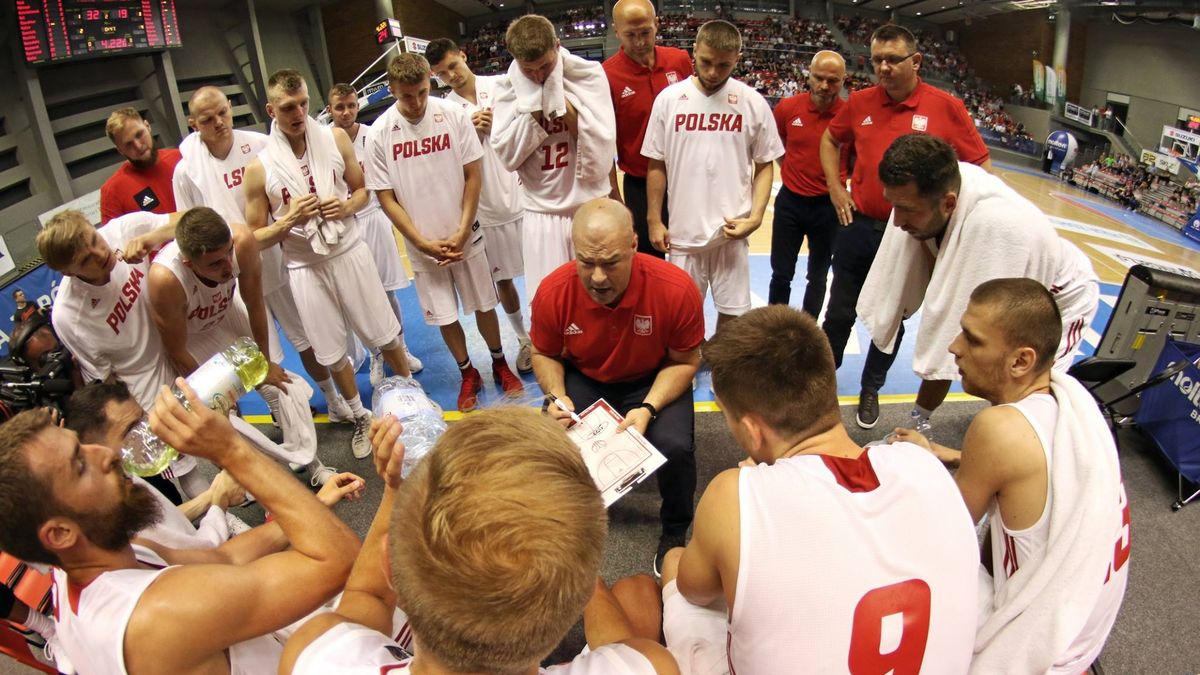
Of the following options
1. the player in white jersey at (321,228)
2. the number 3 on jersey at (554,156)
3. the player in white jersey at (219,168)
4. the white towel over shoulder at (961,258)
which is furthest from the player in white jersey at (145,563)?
the white towel over shoulder at (961,258)

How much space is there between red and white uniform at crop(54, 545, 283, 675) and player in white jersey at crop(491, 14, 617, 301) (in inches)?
112

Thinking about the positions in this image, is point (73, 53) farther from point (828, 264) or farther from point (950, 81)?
point (950, 81)

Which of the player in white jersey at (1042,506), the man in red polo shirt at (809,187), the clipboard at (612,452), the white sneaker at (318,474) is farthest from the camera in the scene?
the man in red polo shirt at (809,187)

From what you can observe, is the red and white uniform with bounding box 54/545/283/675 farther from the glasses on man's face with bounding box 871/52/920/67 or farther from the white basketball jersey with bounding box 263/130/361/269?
the glasses on man's face with bounding box 871/52/920/67

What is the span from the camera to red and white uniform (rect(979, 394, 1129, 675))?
1646 millimetres

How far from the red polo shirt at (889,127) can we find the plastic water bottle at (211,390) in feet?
10.8

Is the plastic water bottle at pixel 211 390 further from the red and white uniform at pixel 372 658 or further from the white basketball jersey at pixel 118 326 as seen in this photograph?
the red and white uniform at pixel 372 658

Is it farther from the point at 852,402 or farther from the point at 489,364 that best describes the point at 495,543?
the point at 489,364

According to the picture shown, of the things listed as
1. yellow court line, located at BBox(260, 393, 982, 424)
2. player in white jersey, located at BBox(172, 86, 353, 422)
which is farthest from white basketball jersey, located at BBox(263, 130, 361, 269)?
yellow court line, located at BBox(260, 393, 982, 424)

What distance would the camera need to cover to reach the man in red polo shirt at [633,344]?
2701 millimetres

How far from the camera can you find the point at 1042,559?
1.65 m

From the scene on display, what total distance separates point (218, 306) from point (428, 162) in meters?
1.47

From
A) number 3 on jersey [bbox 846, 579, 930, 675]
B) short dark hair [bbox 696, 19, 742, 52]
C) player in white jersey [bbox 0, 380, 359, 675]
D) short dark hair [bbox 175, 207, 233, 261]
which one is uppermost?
short dark hair [bbox 696, 19, 742, 52]

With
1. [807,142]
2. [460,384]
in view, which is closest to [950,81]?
[807,142]
